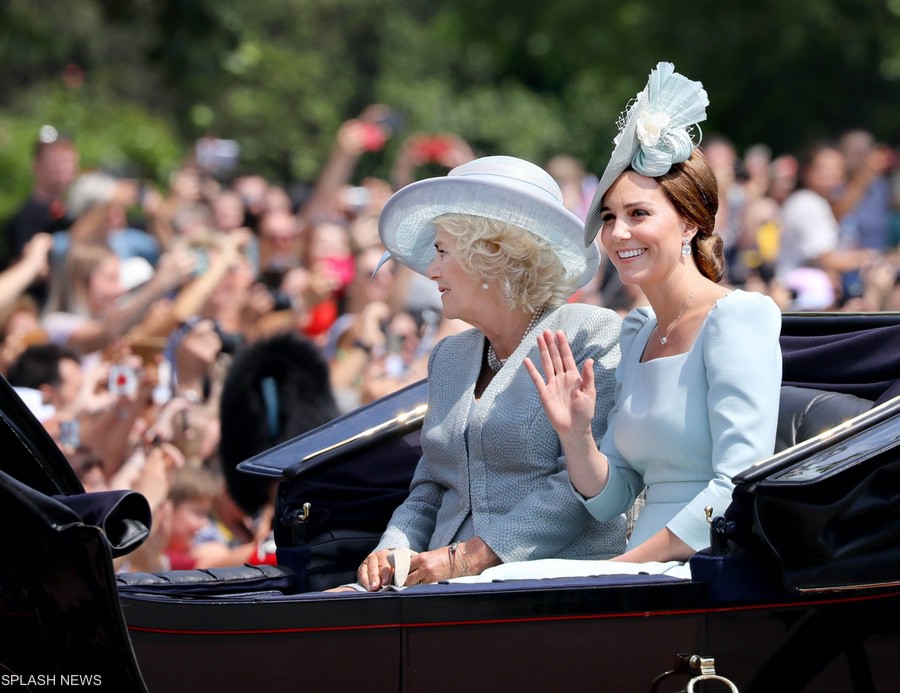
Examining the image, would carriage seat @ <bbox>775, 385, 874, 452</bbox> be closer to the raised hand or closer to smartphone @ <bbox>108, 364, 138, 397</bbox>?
the raised hand

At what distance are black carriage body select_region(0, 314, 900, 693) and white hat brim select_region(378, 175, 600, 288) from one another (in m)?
0.99

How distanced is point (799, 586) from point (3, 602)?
1.52m

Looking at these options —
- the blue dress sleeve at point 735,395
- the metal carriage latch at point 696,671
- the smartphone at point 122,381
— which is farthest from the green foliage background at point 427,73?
the metal carriage latch at point 696,671

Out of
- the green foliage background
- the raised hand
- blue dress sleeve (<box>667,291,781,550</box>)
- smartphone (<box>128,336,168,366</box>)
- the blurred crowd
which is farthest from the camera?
the green foliage background

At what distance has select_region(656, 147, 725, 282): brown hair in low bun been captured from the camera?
10.9ft

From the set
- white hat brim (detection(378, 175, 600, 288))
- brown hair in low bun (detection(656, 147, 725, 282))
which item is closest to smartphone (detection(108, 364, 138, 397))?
white hat brim (detection(378, 175, 600, 288))

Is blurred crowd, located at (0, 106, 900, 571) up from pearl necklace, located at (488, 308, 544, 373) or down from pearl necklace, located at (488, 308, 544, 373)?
up

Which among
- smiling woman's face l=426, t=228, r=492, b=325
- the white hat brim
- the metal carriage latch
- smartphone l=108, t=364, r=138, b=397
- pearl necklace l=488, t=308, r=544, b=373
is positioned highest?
smartphone l=108, t=364, r=138, b=397

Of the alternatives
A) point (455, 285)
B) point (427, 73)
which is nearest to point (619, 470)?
point (455, 285)

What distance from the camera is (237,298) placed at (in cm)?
729

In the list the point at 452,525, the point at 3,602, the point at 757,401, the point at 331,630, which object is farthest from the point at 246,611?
the point at 757,401

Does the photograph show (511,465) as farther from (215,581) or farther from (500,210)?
(215,581)

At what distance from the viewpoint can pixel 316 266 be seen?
26.2ft

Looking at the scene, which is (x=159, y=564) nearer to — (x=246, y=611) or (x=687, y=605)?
(x=246, y=611)
